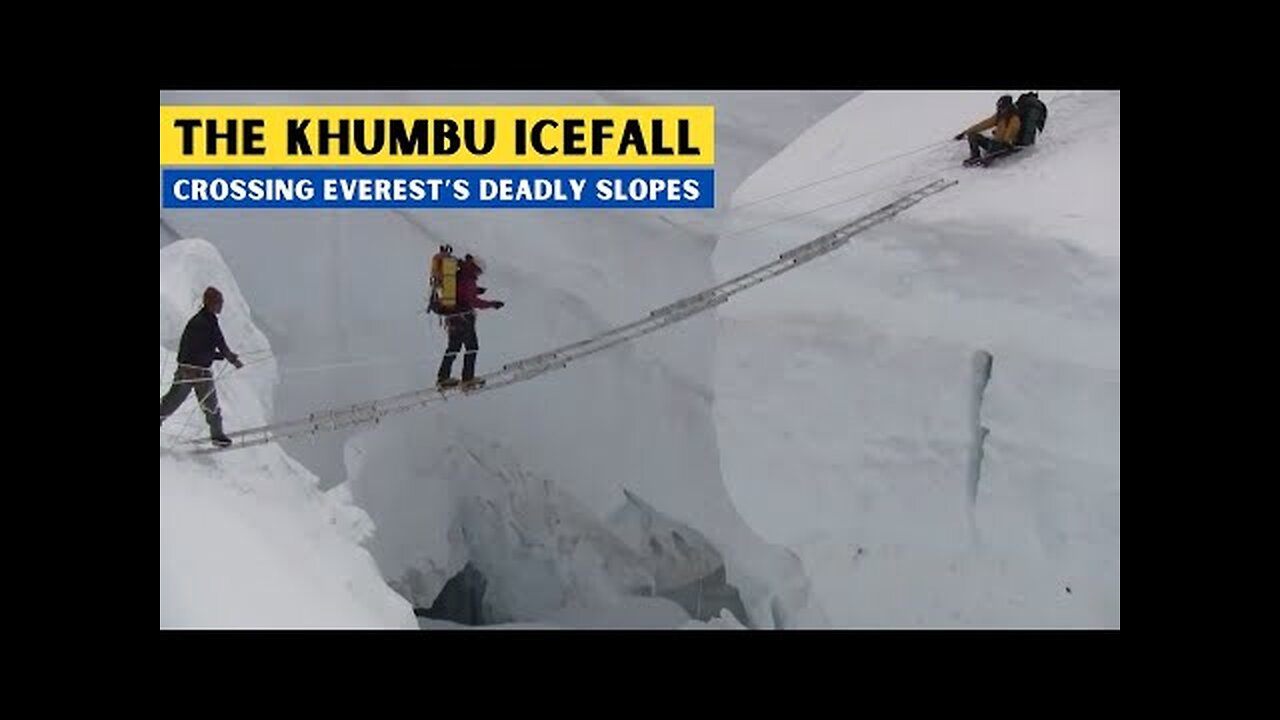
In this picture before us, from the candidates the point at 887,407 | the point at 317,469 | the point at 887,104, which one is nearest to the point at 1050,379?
the point at 887,407

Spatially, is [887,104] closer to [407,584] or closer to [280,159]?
[280,159]

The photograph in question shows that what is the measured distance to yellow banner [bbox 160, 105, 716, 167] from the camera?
654 centimetres

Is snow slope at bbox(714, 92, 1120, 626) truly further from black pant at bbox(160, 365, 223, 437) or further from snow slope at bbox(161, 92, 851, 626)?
black pant at bbox(160, 365, 223, 437)

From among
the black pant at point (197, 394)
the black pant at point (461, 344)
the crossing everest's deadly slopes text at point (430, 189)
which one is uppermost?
the crossing everest's deadly slopes text at point (430, 189)

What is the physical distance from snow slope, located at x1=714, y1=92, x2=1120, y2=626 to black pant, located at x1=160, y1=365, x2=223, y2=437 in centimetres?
242

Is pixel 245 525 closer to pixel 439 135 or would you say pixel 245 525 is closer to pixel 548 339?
pixel 548 339

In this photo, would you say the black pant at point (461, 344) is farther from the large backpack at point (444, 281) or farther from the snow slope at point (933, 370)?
the snow slope at point (933, 370)

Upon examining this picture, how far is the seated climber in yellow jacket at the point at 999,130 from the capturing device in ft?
21.5

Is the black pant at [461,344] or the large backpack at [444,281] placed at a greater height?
the large backpack at [444,281]

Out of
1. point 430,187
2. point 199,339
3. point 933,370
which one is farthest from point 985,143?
point 199,339

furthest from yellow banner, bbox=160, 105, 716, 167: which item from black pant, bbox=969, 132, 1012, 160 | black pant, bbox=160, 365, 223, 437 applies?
black pant, bbox=969, 132, 1012, 160

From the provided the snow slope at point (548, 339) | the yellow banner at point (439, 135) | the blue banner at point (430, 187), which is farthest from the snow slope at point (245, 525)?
the yellow banner at point (439, 135)

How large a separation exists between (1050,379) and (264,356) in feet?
12.6

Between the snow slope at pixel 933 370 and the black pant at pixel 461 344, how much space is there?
123cm
